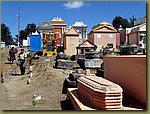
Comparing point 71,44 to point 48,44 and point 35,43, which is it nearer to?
point 48,44

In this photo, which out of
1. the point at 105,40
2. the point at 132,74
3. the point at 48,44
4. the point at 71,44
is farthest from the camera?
the point at 105,40

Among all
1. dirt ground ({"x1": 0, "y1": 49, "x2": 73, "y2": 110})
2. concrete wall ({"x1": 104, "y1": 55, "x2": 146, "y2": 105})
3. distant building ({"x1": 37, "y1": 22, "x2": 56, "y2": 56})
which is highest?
distant building ({"x1": 37, "y1": 22, "x2": 56, "y2": 56})

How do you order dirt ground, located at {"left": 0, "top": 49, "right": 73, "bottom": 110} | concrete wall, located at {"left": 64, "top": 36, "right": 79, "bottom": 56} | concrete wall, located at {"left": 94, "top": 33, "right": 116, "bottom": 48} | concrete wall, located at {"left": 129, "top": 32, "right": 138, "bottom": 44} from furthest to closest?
concrete wall, located at {"left": 94, "top": 33, "right": 116, "bottom": 48} < concrete wall, located at {"left": 129, "top": 32, "right": 138, "bottom": 44} < concrete wall, located at {"left": 64, "top": 36, "right": 79, "bottom": 56} < dirt ground, located at {"left": 0, "top": 49, "right": 73, "bottom": 110}

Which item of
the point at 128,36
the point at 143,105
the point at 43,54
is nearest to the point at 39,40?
the point at 43,54

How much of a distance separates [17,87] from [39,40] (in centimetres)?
1120

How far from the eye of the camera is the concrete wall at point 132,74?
416 centimetres

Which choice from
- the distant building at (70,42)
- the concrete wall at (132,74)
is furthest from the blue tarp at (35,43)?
the concrete wall at (132,74)

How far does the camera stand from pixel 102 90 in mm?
4082

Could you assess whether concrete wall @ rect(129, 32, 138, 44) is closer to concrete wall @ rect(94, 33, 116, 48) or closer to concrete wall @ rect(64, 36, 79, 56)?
concrete wall @ rect(94, 33, 116, 48)

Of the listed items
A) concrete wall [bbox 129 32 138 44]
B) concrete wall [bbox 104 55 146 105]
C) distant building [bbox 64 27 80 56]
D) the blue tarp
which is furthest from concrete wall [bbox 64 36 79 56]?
concrete wall [bbox 104 55 146 105]

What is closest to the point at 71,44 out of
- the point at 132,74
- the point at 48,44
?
the point at 48,44

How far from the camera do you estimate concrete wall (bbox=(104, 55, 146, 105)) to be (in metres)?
4.16

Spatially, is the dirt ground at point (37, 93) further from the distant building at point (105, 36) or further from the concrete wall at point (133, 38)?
the distant building at point (105, 36)

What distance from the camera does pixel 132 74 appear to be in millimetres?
4594
